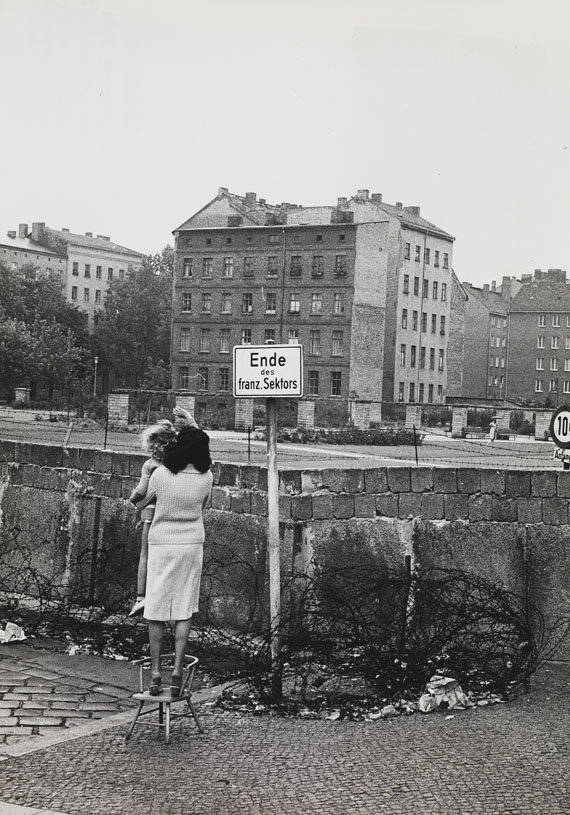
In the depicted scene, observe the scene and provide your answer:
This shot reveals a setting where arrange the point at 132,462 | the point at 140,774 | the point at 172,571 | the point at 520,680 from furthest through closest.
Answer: the point at 132,462 → the point at 520,680 → the point at 172,571 → the point at 140,774

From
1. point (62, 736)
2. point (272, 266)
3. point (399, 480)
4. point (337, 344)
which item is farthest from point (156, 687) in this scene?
point (272, 266)

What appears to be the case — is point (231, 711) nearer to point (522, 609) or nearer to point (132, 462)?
point (522, 609)

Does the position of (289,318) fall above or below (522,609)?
above

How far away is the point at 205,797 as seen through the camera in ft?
18.5

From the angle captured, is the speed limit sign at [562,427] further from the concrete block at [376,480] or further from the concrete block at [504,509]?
the concrete block at [376,480]

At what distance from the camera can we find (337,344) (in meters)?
92.1

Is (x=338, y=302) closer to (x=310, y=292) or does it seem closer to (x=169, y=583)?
(x=310, y=292)

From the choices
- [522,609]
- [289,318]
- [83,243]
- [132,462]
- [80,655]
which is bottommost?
[80,655]

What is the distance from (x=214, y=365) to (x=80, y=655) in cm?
8627

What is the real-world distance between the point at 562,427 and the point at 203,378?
83509 millimetres

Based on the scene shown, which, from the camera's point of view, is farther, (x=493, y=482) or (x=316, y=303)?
(x=316, y=303)

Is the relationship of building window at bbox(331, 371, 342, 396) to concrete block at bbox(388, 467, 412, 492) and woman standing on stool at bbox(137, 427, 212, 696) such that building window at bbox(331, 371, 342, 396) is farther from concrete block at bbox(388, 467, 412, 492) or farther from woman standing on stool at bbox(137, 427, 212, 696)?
woman standing on stool at bbox(137, 427, 212, 696)

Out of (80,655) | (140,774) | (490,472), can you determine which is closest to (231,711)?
(140,774)

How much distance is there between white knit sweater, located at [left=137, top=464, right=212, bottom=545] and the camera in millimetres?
7090
